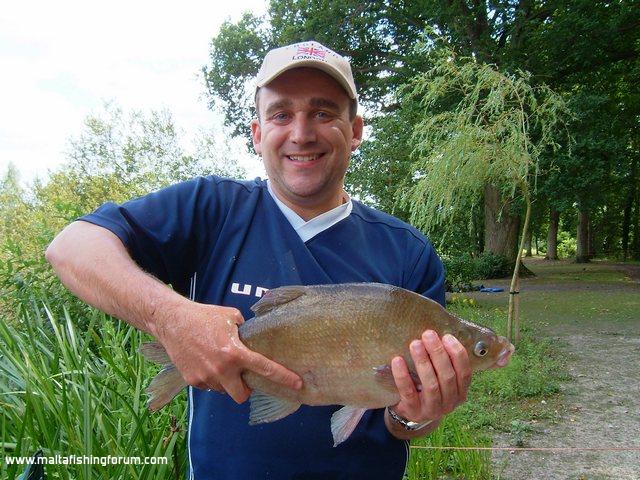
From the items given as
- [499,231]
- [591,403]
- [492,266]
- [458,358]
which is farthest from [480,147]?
[499,231]

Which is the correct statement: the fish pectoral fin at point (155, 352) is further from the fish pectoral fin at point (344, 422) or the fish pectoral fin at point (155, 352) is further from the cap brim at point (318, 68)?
the cap brim at point (318, 68)

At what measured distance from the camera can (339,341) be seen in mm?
1852

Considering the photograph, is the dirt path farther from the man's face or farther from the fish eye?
the man's face

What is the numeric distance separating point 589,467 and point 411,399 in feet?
11.0

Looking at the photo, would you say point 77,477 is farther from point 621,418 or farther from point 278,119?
point 621,418

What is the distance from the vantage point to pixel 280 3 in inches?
976

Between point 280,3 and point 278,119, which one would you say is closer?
point 278,119

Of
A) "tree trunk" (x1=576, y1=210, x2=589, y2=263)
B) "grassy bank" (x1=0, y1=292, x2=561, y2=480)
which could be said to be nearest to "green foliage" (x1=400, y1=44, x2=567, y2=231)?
"grassy bank" (x1=0, y1=292, x2=561, y2=480)

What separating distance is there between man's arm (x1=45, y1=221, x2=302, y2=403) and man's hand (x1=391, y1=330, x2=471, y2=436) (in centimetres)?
37

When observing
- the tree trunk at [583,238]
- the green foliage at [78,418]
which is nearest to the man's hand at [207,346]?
the green foliage at [78,418]

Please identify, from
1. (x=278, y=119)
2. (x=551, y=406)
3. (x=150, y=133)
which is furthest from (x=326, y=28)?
(x=278, y=119)

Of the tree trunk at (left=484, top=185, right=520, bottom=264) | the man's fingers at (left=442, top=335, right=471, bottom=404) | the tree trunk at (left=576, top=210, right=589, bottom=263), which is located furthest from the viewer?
the tree trunk at (left=576, top=210, right=589, bottom=263)

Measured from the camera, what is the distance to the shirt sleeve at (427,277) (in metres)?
2.22

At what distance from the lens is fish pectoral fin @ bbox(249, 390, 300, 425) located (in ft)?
5.89
